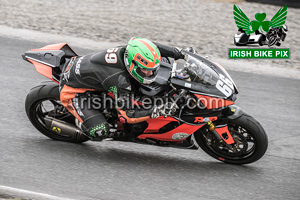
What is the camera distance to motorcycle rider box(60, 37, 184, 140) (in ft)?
15.6

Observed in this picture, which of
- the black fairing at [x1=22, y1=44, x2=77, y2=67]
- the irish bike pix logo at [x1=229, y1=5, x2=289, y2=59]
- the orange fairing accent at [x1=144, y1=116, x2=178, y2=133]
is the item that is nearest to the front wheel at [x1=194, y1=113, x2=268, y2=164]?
the orange fairing accent at [x1=144, y1=116, x2=178, y2=133]

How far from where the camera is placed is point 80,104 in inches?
208

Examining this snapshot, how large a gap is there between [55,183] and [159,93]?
1.56 meters

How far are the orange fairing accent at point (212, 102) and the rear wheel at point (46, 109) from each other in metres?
1.72

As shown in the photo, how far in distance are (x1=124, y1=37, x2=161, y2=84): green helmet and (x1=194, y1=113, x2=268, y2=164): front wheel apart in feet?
3.45

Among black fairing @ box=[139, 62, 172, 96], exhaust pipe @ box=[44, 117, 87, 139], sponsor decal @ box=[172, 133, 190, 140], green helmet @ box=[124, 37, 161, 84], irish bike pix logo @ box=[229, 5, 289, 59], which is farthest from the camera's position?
irish bike pix logo @ box=[229, 5, 289, 59]

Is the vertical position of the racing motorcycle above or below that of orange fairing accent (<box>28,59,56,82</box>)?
below

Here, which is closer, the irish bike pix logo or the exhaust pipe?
the exhaust pipe

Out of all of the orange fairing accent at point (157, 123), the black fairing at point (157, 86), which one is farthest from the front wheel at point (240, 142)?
the black fairing at point (157, 86)

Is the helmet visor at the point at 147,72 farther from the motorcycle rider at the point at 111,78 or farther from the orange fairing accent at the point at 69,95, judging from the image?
the orange fairing accent at the point at 69,95

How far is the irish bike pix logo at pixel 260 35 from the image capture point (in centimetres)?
1000

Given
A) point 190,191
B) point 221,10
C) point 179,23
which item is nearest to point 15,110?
point 190,191

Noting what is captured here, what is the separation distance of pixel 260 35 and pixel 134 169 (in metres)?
6.50

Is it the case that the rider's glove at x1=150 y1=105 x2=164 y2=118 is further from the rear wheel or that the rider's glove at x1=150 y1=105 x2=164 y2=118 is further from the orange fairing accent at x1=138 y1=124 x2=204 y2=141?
the rear wheel
